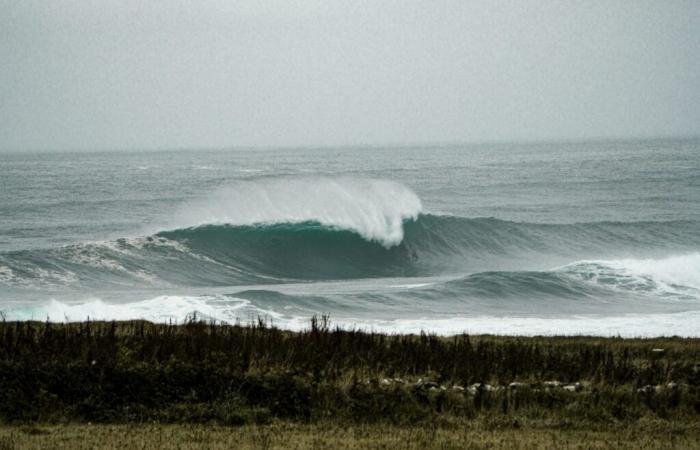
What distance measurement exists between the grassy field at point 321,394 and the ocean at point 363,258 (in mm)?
4950

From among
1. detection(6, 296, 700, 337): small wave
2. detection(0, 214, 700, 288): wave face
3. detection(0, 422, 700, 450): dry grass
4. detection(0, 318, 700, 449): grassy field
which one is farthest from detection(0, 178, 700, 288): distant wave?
detection(0, 422, 700, 450): dry grass

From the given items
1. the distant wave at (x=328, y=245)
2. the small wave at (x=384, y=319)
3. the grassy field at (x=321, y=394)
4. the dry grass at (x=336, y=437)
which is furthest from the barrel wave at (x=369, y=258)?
the dry grass at (x=336, y=437)

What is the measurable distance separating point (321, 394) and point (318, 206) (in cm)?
3303

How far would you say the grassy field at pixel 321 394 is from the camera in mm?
9852

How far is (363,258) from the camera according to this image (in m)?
38.0

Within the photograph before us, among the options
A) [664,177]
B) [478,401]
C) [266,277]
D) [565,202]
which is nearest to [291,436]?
[478,401]

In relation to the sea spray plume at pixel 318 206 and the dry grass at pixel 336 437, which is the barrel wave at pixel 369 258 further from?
the dry grass at pixel 336 437

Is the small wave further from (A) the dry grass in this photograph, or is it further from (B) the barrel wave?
(A) the dry grass

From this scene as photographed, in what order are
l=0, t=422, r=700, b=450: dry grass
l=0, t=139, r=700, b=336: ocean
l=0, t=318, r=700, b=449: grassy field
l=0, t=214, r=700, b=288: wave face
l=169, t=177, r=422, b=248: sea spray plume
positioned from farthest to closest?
l=169, t=177, r=422, b=248: sea spray plume
l=0, t=214, r=700, b=288: wave face
l=0, t=139, r=700, b=336: ocean
l=0, t=318, r=700, b=449: grassy field
l=0, t=422, r=700, b=450: dry grass

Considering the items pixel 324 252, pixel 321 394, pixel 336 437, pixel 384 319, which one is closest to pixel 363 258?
pixel 324 252

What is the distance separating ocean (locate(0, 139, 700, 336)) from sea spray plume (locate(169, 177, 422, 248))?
0.11 m

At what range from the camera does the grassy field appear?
9.85 m

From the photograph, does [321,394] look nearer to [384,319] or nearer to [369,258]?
[384,319]

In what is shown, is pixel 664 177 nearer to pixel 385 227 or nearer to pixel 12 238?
pixel 385 227
